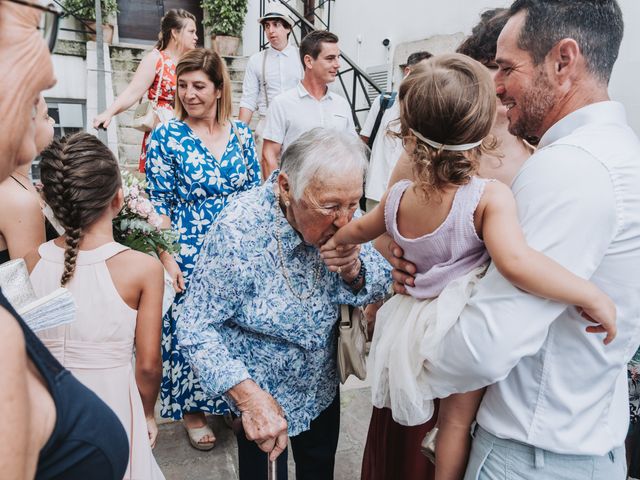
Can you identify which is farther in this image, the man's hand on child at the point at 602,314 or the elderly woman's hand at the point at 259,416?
the elderly woman's hand at the point at 259,416

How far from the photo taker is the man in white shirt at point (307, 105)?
4195 millimetres

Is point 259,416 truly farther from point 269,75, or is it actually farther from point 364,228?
point 269,75

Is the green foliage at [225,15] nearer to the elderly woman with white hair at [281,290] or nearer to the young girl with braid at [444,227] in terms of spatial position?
the elderly woman with white hair at [281,290]

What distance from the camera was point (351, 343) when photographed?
1809 millimetres

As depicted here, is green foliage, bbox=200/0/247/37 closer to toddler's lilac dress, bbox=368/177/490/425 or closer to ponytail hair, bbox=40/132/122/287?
ponytail hair, bbox=40/132/122/287

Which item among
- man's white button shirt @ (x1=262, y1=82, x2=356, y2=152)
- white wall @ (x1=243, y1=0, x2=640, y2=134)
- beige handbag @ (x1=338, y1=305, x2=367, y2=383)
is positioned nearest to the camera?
beige handbag @ (x1=338, y1=305, x2=367, y2=383)

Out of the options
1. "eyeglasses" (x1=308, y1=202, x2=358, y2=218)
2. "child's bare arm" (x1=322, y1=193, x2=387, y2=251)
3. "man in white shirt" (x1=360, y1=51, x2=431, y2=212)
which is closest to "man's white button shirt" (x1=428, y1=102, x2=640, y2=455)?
"child's bare arm" (x1=322, y1=193, x2=387, y2=251)

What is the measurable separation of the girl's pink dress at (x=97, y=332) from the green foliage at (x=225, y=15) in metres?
9.47

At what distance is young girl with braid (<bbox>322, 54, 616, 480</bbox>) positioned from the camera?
134 centimetres

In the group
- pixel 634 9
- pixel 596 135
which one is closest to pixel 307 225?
pixel 596 135

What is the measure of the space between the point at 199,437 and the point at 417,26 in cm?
572

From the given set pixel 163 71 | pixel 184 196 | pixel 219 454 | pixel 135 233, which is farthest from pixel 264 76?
pixel 219 454

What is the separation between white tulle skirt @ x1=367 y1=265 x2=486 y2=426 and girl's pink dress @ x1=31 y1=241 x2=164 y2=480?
0.96m

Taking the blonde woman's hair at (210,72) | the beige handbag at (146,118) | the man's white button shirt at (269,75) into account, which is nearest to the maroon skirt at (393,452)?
the blonde woman's hair at (210,72)
